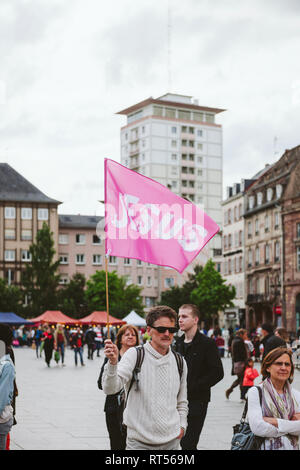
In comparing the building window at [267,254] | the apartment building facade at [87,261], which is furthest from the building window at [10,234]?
the building window at [267,254]

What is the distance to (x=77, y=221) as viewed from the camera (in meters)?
130

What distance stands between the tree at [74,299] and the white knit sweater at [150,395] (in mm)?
98786

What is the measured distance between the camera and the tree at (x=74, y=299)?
343 ft

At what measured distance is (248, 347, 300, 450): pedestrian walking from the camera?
598 cm

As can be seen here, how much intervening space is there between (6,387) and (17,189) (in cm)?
11780

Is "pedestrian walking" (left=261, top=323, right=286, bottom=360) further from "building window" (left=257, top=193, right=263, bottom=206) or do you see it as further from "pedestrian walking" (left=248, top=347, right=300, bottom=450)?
"building window" (left=257, top=193, right=263, bottom=206)

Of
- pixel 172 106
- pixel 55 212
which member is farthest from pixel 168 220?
pixel 172 106

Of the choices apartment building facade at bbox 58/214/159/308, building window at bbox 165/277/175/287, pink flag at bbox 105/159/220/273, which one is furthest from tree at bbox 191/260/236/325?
pink flag at bbox 105/159/220/273

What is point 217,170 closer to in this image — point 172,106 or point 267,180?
point 172,106

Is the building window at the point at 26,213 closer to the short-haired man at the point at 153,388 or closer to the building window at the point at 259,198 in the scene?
the building window at the point at 259,198

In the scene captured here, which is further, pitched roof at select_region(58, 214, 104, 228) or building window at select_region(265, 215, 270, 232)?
pitched roof at select_region(58, 214, 104, 228)

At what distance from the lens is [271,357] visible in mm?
6312

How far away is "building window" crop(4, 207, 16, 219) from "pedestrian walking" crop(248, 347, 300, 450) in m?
115

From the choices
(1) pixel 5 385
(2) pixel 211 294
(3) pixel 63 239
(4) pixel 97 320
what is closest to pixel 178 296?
(2) pixel 211 294
